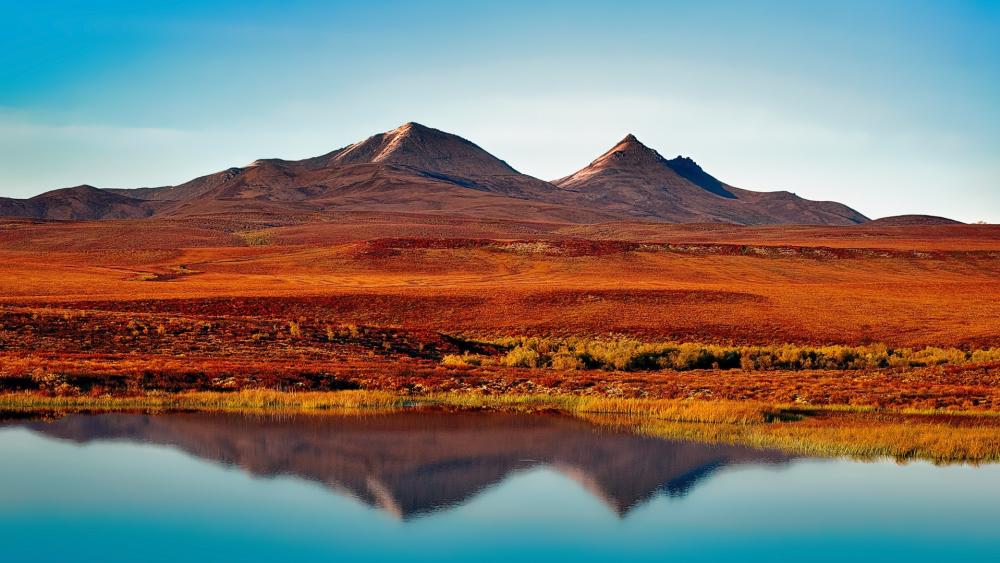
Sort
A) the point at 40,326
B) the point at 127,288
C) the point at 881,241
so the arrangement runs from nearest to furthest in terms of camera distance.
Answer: the point at 40,326, the point at 127,288, the point at 881,241

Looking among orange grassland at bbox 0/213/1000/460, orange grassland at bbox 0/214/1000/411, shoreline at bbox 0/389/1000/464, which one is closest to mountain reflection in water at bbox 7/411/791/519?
shoreline at bbox 0/389/1000/464

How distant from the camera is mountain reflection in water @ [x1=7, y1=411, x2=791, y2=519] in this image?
20.5 m

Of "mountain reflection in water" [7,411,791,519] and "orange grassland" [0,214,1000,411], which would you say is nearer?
"mountain reflection in water" [7,411,791,519]

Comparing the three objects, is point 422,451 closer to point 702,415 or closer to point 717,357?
point 702,415

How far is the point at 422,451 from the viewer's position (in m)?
23.5

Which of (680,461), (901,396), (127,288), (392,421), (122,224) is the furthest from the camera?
(122,224)

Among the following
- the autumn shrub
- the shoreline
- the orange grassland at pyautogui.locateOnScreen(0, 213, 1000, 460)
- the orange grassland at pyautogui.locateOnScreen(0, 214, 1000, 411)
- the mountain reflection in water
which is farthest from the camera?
the autumn shrub

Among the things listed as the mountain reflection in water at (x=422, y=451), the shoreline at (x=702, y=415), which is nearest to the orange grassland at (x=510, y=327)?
the shoreline at (x=702, y=415)

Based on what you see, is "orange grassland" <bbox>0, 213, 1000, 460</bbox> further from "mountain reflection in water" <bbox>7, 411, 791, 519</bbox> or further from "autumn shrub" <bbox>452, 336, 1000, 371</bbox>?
"mountain reflection in water" <bbox>7, 411, 791, 519</bbox>

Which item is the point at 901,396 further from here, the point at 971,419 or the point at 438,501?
the point at 438,501

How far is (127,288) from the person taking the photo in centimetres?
7231

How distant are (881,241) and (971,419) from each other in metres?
166

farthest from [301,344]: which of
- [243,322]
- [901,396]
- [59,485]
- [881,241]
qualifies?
[881,241]

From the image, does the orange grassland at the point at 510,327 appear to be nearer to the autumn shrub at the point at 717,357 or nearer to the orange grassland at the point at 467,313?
the orange grassland at the point at 467,313
